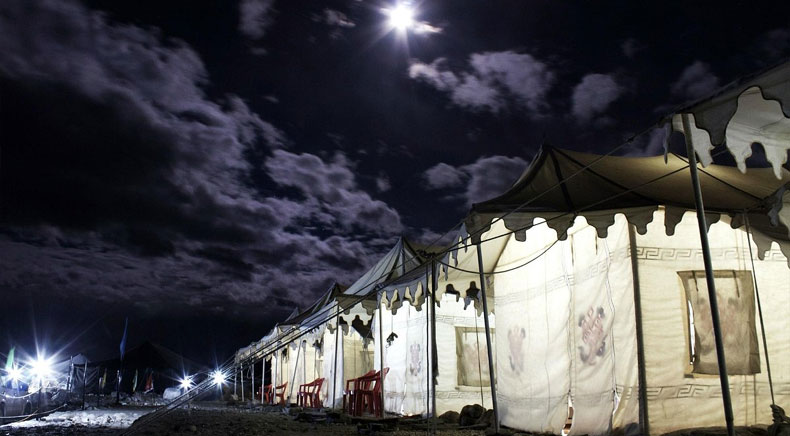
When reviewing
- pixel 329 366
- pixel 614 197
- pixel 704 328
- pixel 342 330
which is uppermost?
pixel 614 197

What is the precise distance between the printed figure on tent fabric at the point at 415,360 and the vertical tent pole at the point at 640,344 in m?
7.20

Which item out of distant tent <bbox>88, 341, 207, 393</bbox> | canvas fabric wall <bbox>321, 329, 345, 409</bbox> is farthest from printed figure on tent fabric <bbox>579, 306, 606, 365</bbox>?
distant tent <bbox>88, 341, 207, 393</bbox>

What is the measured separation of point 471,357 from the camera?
12727 mm

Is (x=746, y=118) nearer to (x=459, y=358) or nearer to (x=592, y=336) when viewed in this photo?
(x=592, y=336)

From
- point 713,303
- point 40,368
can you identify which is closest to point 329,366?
point 713,303

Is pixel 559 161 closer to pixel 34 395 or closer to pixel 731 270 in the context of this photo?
pixel 731 270

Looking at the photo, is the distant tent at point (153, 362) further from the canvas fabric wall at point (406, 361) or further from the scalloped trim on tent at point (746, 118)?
the scalloped trim on tent at point (746, 118)

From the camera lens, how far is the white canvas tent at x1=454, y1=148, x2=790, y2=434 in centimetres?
645

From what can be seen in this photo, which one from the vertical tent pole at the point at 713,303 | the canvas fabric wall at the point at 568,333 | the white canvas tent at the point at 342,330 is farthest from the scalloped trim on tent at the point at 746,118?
the white canvas tent at the point at 342,330

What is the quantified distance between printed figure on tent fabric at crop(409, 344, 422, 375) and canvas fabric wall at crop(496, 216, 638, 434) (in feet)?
11.7

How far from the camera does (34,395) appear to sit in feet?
65.0

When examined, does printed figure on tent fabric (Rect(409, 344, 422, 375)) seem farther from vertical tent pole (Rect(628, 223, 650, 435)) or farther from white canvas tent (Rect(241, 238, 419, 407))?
vertical tent pole (Rect(628, 223, 650, 435))

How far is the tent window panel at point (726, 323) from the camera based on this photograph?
658cm

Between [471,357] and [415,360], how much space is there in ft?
4.70
